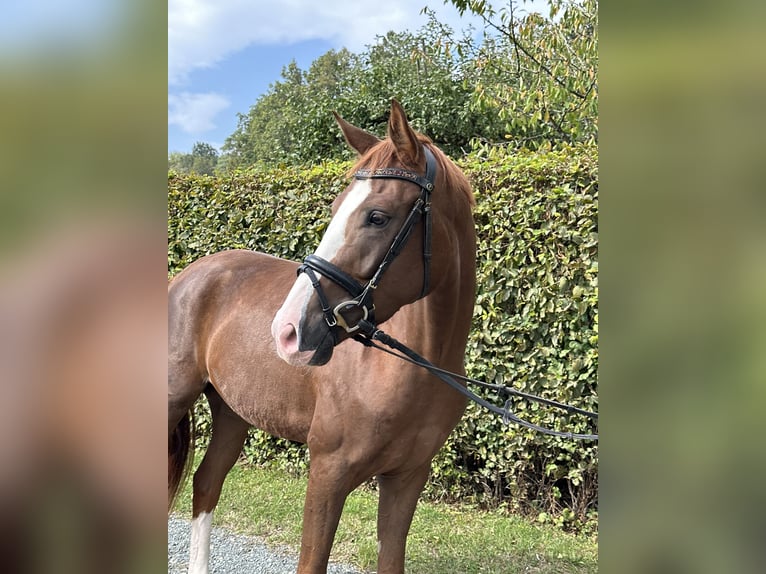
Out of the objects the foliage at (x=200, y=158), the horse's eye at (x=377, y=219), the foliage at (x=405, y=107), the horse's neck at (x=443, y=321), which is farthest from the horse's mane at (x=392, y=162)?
the foliage at (x=200, y=158)

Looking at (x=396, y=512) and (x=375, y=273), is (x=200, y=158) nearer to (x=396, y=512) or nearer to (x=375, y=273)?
(x=396, y=512)

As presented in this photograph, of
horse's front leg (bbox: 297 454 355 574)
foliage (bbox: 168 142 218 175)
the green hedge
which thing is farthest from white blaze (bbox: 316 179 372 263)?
foliage (bbox: 168 142 218 175)

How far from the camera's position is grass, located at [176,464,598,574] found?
3641 mm

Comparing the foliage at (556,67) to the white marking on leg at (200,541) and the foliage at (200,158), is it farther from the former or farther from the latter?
the foliage at (200,158)

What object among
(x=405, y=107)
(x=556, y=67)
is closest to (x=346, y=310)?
(x=556, y=67)

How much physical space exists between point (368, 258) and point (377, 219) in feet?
0.44

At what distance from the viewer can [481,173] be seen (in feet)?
13.8

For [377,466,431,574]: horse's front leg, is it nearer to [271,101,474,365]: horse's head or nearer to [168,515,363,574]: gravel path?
[271,101,474,365]: horse's head

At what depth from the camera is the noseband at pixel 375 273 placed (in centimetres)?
190

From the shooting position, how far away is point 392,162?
79.5 inches
